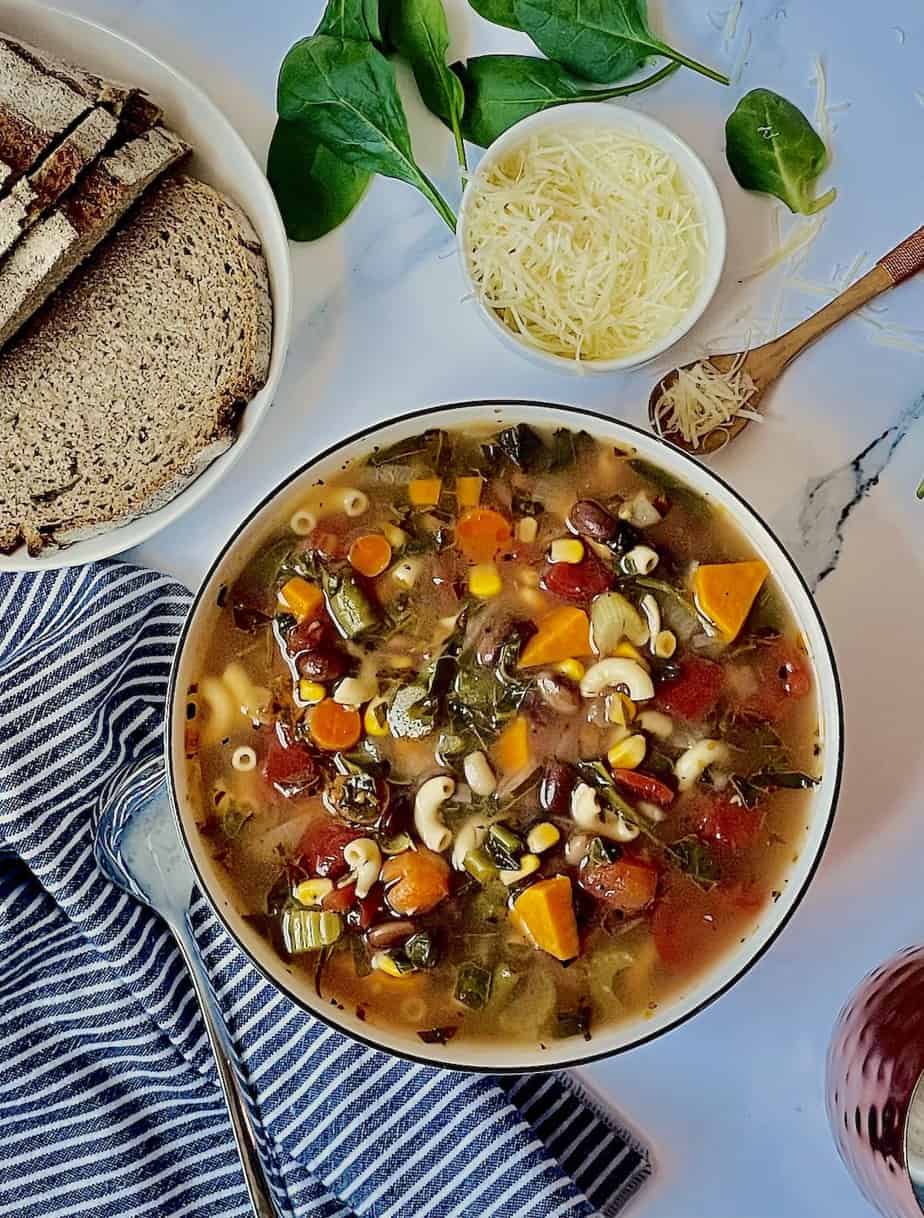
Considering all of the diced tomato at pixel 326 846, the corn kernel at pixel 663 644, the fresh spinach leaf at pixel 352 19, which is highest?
the fresh spinach leaf at pixel 352 19

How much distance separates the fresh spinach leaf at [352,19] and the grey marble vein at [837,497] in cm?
128

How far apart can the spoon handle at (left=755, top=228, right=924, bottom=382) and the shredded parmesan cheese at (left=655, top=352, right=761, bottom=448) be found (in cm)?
6

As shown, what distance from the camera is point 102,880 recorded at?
2.65 meters

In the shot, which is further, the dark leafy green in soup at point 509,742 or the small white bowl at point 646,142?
the small white bowl at point 646,142

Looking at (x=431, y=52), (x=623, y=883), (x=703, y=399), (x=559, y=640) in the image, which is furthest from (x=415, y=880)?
(x=431, y=52)

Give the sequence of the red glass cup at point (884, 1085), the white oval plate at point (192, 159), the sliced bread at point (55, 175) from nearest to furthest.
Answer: the red glass cup at point (884, 1085) < the sliced bread at point (55, 175) < the white oval plate at point (192, 159)

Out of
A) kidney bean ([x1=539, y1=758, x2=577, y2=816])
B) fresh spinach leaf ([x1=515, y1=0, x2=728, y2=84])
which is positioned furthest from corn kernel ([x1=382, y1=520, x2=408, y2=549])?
fresh spinach leaf ([x1=515, y1=0, x2=728, y2=84])

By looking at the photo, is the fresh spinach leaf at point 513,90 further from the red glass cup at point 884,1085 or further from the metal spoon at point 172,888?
the red glass cup at point 884,1085

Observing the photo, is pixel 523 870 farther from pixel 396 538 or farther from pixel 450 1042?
pixel 396 538

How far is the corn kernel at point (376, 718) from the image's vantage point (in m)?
2.33

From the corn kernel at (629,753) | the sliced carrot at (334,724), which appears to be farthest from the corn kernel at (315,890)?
the corn kernel at (629,753)

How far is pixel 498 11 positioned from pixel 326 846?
5.58ft

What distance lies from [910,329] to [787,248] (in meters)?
0.30

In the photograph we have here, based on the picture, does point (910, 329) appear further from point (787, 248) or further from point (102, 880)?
point (102, 880)
